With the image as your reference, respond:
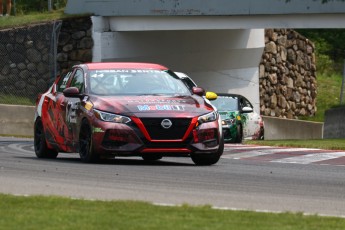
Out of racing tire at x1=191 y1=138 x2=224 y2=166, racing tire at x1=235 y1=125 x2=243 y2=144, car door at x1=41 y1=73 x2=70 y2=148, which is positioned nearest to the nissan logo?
racing tire at x1=191 y1=138 x2=224 y2=166

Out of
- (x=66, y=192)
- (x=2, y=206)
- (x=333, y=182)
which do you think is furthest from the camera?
(x=333, y=182)

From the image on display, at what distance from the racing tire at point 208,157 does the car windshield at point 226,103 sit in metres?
11.5

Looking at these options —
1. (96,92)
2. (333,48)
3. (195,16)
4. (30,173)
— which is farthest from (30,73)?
(333,48)

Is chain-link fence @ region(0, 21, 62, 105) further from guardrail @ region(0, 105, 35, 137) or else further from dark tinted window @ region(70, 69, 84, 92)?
dark tinted window @ region(70, 69, 84, 92)

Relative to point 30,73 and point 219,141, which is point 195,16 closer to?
point 30,73

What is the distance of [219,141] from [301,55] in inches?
1156

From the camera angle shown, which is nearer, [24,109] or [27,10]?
[24,109]

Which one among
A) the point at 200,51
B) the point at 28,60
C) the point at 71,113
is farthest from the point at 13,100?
the point at 71,113

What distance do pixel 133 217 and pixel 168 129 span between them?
6.80 metres

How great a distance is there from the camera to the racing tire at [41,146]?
1920 centimetres

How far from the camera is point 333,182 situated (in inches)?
575

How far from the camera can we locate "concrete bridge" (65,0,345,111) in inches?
1256

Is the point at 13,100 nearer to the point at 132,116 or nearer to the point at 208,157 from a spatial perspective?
the point at 208,157

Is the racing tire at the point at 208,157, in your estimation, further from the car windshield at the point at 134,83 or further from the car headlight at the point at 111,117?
the car headlight at the point at 111,117
